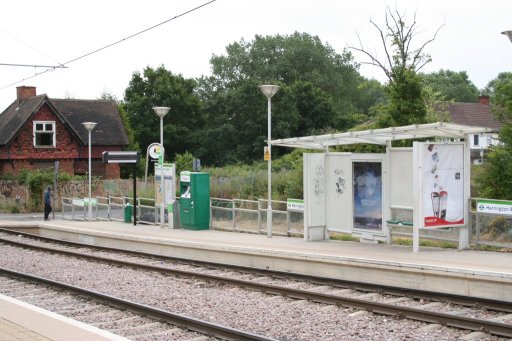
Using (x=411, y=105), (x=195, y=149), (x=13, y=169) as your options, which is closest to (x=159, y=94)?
(x=195, y=149)

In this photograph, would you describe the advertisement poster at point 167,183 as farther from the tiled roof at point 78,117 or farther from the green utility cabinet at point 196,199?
the tiled roof at point 78,117

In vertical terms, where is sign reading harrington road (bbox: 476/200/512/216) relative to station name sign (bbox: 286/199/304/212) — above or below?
above

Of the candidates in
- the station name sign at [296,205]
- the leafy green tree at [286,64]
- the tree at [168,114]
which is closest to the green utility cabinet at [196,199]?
the station name sign at [296,205]

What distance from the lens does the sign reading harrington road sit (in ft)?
47.8

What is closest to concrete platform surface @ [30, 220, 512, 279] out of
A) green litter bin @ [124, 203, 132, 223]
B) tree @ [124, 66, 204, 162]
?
green litter bin @ [124, 203, 132, 223]

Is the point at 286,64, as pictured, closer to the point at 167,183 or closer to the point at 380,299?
the point at 167,183

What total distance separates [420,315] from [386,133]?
618 centimetres

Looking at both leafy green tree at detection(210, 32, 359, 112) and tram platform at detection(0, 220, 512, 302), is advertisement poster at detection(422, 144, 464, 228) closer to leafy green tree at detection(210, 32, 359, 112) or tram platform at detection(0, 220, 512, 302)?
tram platform at detection(0, 220, 512, 302)

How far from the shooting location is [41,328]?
9281 mm

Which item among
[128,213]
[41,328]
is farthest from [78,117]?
[41,328]

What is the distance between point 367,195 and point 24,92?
1842 inches

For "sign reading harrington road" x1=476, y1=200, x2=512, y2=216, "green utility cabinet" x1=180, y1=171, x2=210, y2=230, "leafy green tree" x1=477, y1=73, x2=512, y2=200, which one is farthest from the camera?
"green utility cabinet" x1=180, y1=171, x2=210, y2=230

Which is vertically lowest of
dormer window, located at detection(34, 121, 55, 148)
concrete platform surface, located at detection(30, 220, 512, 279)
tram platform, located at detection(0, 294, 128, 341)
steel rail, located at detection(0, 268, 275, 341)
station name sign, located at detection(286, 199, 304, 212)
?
steel rail, located at detection(0, 268, 275, 341)

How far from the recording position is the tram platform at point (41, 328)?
867 centimetres
